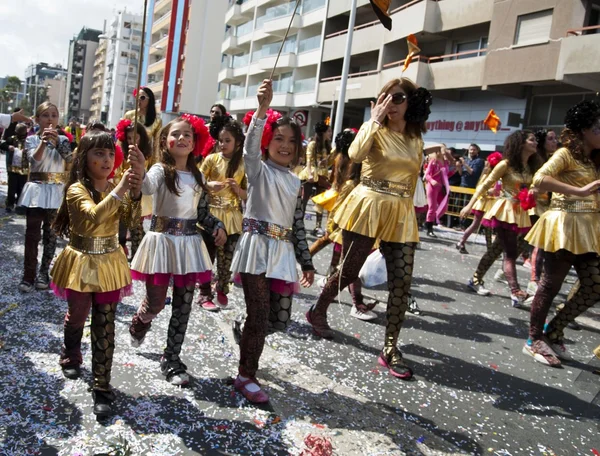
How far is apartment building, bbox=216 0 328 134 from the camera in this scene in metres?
34.1

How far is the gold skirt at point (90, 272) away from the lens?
121 inches

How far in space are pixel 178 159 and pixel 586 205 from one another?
353 cm

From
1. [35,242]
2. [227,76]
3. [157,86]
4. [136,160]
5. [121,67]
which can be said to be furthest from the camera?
[121,67]

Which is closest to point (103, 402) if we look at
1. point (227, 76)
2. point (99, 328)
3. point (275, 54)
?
point (99, 328)

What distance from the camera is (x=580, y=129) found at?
4594mm

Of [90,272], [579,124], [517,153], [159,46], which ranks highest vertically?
[159,46]

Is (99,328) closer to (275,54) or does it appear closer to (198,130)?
(198,130)

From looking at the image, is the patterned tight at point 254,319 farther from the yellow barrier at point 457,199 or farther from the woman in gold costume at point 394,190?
the yellow barrier at point 457,199

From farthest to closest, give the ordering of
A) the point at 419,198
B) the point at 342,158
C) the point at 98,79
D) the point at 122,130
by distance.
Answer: the point at 98,79 → the point at 342,158 → the point at 419,198 → the point at 122,130

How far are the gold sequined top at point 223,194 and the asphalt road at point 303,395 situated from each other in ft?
2.88

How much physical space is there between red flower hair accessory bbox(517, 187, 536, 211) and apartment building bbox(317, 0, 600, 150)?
10.8 metres

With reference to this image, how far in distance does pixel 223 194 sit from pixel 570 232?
3281 millimetres

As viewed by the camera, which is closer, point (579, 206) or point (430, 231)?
point (579, 206)

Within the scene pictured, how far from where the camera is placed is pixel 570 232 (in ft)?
15.0
